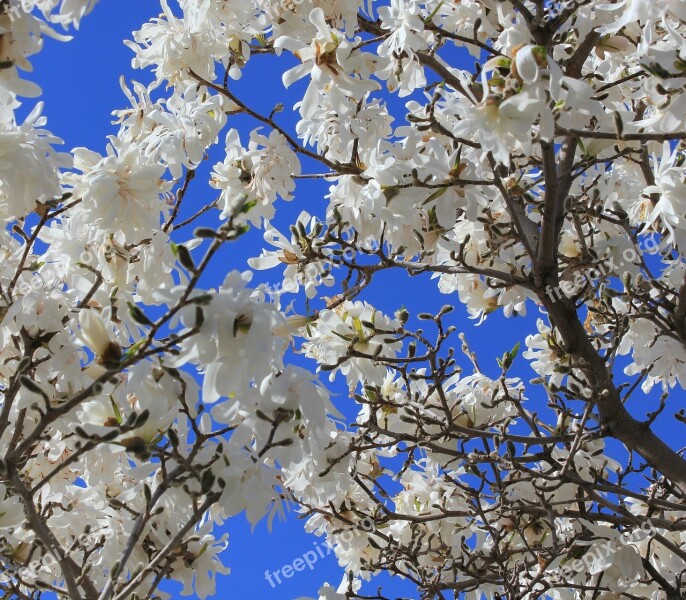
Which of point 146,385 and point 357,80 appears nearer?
point 146,385

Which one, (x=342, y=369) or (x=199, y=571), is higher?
(x=342, y=369)

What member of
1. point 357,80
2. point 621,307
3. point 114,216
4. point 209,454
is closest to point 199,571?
point 209,454

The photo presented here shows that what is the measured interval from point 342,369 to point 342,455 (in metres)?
0.35

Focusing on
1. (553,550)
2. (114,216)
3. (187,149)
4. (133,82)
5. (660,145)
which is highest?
(133,82)

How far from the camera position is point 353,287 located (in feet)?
9.18

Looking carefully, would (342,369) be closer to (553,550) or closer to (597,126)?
(553,550)

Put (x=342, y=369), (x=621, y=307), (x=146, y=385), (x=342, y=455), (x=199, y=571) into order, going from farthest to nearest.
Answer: (x=621, y=307) → (x=342, y=369) → (x=342, y=455) → (x=199, y=571) → (x=146, y=385)

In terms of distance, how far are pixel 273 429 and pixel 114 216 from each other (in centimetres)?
118

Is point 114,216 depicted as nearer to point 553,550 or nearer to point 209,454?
point 209,454

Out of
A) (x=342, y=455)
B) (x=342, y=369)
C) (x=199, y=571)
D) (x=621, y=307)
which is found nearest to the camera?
(x=199, y=571)

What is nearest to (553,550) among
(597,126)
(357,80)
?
(597,126)

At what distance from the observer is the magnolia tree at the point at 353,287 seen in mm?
1835

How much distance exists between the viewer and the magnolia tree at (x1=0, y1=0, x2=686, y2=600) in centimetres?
183

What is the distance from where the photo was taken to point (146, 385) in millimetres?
1834
